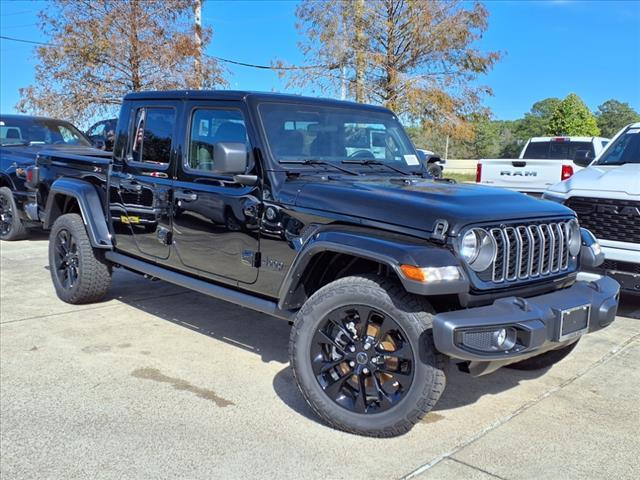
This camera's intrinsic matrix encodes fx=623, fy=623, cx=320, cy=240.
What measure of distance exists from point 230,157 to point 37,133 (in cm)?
713

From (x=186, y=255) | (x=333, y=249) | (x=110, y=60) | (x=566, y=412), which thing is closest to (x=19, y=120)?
(x=110, y=60)

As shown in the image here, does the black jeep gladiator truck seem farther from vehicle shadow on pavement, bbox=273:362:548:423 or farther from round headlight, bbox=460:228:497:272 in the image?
vehicle shadow on pavement, bbox=273:362:548:423

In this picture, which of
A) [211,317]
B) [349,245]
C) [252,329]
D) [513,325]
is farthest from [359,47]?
[513,325]

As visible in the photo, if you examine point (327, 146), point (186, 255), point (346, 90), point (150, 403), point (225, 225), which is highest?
point (346, 90)

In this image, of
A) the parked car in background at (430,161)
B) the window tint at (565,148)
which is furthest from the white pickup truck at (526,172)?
the parked car in background at (430,161)

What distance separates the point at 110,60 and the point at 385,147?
38.9 feet

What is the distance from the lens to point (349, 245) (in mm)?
3279

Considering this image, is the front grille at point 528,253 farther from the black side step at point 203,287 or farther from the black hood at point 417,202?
the black side step at point 203,287

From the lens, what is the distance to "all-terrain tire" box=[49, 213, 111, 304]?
5613 millimetres

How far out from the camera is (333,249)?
11.0 feet

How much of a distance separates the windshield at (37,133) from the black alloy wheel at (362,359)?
7704 mm

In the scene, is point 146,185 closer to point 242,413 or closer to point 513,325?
point 242,413

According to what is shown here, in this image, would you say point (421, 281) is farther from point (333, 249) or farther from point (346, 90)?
point (346, 90)

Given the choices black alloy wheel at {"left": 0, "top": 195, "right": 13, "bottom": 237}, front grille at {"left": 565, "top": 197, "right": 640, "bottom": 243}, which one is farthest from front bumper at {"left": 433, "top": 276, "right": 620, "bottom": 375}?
black alloy wheel at {"left": 0, "top": 195, "right": 13, "bottom": 237}
